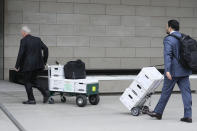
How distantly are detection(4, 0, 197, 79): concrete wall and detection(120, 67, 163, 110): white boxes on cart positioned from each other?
6.74 metres

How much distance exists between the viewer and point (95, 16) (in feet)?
54.6

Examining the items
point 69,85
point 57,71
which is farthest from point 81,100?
point 57,71

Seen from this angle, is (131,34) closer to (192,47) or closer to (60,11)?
(60,11)

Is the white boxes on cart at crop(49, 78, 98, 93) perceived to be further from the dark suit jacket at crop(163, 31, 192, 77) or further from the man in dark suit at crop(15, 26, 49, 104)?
the dark suit jacket at crop(163, 31, 192, 77)

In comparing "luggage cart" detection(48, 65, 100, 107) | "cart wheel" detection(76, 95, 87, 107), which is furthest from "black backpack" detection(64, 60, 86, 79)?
"cart wheel" detection(76, 95, 87, 107)

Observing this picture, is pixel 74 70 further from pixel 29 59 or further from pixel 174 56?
pixel 174 56

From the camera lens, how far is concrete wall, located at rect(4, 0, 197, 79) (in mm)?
15836

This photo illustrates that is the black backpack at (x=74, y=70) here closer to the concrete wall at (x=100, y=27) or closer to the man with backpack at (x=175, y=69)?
the man with backpack at (x=175, y=69)

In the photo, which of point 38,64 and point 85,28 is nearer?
point 38,64

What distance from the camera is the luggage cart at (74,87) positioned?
435 inches

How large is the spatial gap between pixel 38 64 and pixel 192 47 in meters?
3.82

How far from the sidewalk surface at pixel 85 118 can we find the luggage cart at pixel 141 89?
0.20 m

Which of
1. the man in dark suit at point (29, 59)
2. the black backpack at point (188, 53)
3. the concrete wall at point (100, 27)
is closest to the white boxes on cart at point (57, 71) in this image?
the man in dark suit at point (29, 59)

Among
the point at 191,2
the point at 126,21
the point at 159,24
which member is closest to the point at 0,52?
the point at 126,21
